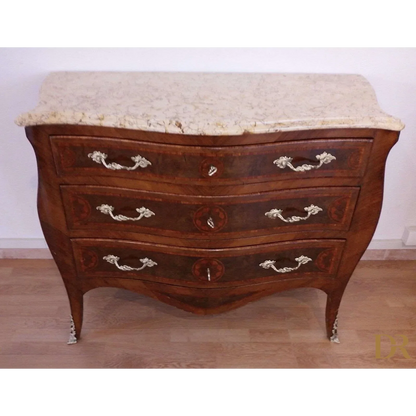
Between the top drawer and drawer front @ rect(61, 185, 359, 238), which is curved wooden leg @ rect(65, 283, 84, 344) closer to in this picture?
drawer front @ rect(61, 185, 359, 238)

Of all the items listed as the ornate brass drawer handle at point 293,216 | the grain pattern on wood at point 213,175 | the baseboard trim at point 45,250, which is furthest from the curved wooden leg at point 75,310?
the ornate brass drawer handle at point 293,216

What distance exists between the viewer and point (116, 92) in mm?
1349

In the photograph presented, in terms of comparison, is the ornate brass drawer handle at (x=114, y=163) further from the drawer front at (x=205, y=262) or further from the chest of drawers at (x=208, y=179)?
the drawer front at (x=205, y=262)

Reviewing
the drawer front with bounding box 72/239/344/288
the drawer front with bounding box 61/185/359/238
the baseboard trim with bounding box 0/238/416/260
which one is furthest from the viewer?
the baseboard trim with bounding box 0/238/416/260

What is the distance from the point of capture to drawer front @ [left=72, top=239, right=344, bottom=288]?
4.71 ft

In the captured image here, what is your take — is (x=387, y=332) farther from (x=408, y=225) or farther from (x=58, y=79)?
(x=58, y=79)

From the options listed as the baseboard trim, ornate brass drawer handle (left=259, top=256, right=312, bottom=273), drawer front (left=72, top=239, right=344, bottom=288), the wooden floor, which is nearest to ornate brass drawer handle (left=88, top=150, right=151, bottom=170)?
drawer front (left=72, top=239, right=344, bottom=288)

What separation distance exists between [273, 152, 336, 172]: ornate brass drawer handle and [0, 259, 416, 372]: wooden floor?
0.82 m

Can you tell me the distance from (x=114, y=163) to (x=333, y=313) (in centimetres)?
102

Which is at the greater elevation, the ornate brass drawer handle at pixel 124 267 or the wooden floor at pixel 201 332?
the ornate brass drawer handle at pixel 124 267

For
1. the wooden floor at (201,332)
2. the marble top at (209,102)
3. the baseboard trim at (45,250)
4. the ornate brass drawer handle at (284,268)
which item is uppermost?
the marble top at (209,102)

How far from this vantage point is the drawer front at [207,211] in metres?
1.32
